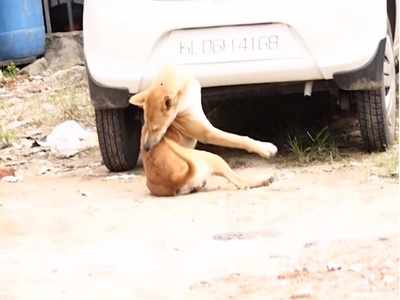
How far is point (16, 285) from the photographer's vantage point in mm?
3971

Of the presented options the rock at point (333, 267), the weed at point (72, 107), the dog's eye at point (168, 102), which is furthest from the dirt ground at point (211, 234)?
the weed at point (72, 107)

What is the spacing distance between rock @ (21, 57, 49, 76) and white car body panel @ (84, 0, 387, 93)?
5.46 meters

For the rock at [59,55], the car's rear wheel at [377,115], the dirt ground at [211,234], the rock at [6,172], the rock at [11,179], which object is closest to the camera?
the dirt ground at [211,234]

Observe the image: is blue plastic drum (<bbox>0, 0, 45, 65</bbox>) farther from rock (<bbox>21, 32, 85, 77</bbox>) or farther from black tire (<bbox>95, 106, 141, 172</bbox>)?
black tire (<bbox>95, 106, 141, 172</bbox>)

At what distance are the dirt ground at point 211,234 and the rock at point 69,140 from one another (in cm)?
41

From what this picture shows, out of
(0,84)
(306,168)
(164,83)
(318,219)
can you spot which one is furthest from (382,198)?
(0,84)

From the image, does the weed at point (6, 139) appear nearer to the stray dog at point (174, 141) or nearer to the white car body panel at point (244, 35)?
the white car body panel at point (244, 35)

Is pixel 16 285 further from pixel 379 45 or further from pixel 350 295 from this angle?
pixel 379 45

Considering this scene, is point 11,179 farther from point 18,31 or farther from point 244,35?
point 18,31

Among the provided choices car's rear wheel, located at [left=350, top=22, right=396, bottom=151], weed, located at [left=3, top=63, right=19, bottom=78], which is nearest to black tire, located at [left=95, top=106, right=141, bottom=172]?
car's rear wheel, located at [left=350, top=22, right=396, bottom=151]

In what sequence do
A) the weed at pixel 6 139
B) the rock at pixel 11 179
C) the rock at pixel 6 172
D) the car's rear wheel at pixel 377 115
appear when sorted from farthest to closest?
the weed at pixel 6 139 → the rock at pixel 6 172 → the rock at pixel 11 179 → the car's rear wheel at pixel 377 115

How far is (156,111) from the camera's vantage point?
550cm

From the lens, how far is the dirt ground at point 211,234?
3.74m

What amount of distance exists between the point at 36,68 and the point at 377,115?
236 inches
